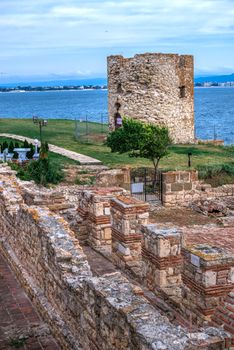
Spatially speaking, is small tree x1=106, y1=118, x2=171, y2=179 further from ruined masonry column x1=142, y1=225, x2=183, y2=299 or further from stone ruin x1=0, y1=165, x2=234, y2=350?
ruined masonry column x1=142, y1=225, x2=183, y2=299

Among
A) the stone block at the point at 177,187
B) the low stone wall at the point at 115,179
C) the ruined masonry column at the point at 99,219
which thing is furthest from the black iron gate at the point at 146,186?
the ruined masonry column at the point at 99,219

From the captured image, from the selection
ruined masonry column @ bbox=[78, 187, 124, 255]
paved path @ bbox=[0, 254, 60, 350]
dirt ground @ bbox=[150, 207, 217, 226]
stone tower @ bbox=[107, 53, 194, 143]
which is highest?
stone tower @ bbox=[107, 53, 194, 143]

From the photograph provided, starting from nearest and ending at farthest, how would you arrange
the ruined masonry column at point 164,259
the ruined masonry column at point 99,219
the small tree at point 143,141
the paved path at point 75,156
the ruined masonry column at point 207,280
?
the ruined masonry column at point 207,280 < the ruined masonry column at point 164,259 < the ruined masonry column at point 99,219 < the small tree at point 143,141 < the paved path at point 75,156

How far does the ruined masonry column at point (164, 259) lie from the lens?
8055mm

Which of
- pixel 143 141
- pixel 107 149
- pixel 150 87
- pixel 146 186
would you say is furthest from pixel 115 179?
pixel 150 87

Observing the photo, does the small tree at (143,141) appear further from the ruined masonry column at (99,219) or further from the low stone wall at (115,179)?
the ruined masonry column at (99,219)

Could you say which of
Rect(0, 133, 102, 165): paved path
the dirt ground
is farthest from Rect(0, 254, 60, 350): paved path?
Rect(0, 133, 102, 165): paved path

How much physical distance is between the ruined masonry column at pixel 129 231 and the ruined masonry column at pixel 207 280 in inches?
87.0

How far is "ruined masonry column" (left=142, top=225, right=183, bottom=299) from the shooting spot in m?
8.05

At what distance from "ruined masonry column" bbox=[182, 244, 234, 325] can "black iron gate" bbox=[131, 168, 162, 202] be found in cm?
1169

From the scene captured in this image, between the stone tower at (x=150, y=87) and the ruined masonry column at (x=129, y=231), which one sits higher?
the stone tower at (x=150, y=87)

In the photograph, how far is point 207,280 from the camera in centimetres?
697

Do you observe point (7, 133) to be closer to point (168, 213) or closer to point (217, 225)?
point (168, 213)

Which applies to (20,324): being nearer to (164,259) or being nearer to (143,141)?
(164,259)
